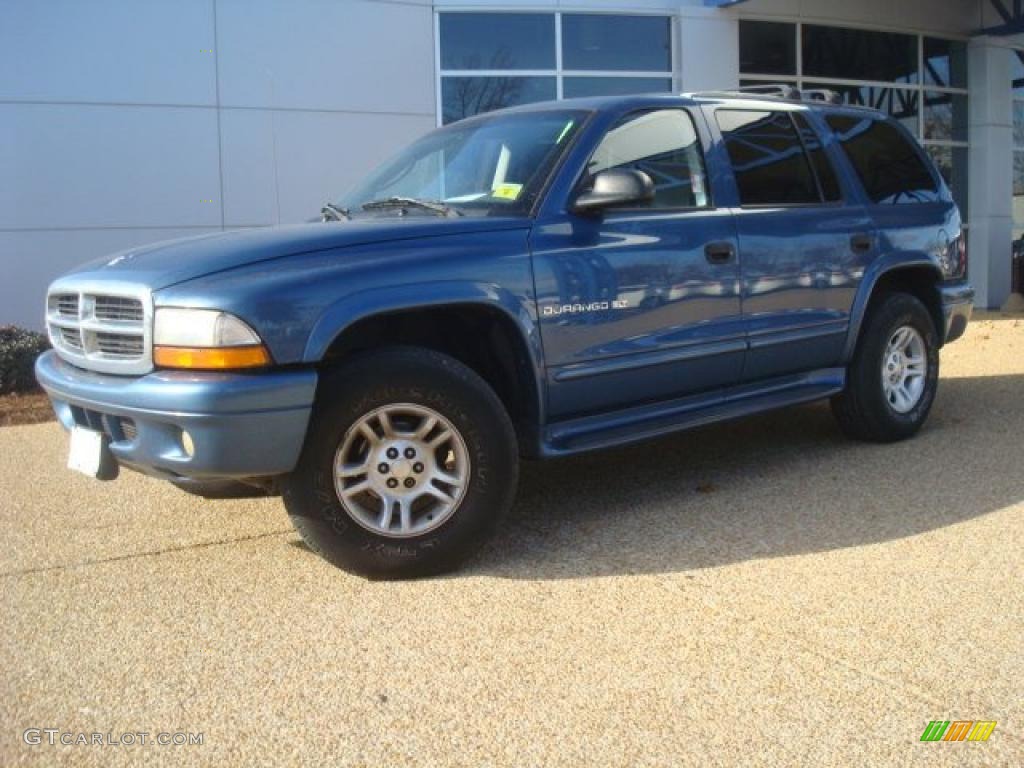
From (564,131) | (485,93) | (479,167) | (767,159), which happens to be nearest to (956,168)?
(485,93)

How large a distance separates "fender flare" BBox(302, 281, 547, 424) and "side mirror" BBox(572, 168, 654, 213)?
1.68 ft

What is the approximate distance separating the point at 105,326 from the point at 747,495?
290 centimetres

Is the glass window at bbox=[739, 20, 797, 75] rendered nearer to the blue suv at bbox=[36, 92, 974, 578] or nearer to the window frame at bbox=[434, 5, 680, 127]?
the window frame at bbox=[434, 5, 680, 127]

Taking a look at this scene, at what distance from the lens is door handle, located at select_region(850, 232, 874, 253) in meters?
5.34

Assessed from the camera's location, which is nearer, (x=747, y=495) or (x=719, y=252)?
(x=719, y=252)

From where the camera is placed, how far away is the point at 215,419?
3.35 metres

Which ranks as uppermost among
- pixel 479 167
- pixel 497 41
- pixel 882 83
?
pixel 497 41

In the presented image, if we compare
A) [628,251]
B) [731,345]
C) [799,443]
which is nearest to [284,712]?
[628,251]

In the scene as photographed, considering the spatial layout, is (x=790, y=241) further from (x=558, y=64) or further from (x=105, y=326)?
(x=558, y=64)

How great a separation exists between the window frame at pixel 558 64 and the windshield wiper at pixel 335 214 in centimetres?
699

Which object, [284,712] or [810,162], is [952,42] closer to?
[810,162]

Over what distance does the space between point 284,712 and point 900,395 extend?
13.9ft

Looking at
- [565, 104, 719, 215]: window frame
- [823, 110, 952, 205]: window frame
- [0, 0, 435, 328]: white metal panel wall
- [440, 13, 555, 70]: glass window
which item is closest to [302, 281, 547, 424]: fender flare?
[565, 104, 719, 215]: window frame

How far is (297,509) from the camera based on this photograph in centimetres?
361
